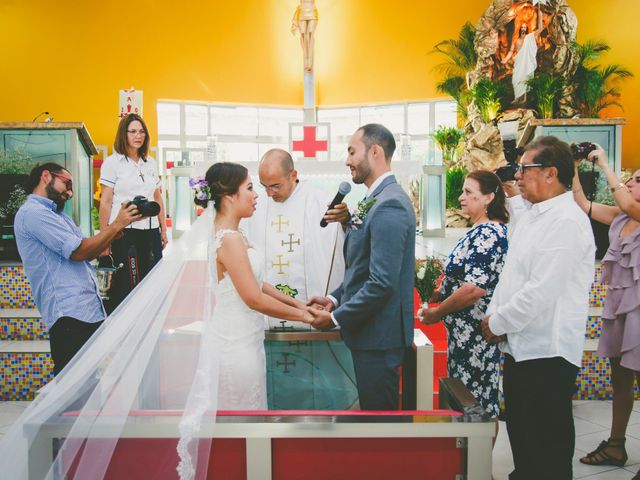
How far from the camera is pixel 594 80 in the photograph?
10406mm

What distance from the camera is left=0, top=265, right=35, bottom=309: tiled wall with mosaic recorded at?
4297 millimetres

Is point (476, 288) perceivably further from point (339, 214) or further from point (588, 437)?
point (588, 437)

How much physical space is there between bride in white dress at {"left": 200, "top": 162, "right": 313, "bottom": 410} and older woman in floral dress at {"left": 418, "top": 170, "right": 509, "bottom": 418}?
716mm

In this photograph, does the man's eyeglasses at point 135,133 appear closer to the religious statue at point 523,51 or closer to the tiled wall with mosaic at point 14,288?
the tiled wall with mosaic at point 14,288

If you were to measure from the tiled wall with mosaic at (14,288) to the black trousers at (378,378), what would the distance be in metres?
3.45

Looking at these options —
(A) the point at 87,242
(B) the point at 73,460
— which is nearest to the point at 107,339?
(B) the point at 73,460

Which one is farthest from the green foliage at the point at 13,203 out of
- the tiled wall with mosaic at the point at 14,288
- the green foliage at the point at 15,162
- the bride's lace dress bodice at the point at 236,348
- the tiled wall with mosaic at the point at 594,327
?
the tiled wall with mosaic at the point at 594,327

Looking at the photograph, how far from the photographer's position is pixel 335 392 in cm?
230

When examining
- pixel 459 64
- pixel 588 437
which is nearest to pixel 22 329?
pixel 588 437

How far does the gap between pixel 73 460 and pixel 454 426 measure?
915 millimetres

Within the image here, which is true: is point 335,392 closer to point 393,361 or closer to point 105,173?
point 393,361

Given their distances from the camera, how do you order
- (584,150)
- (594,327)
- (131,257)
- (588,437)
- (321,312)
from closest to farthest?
1. (321,312)
2. (584,150)
3. (588,437)
4. (131,257)
5. (594,327)

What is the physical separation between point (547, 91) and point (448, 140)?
2.31 m

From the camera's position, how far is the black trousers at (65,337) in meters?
2.50
